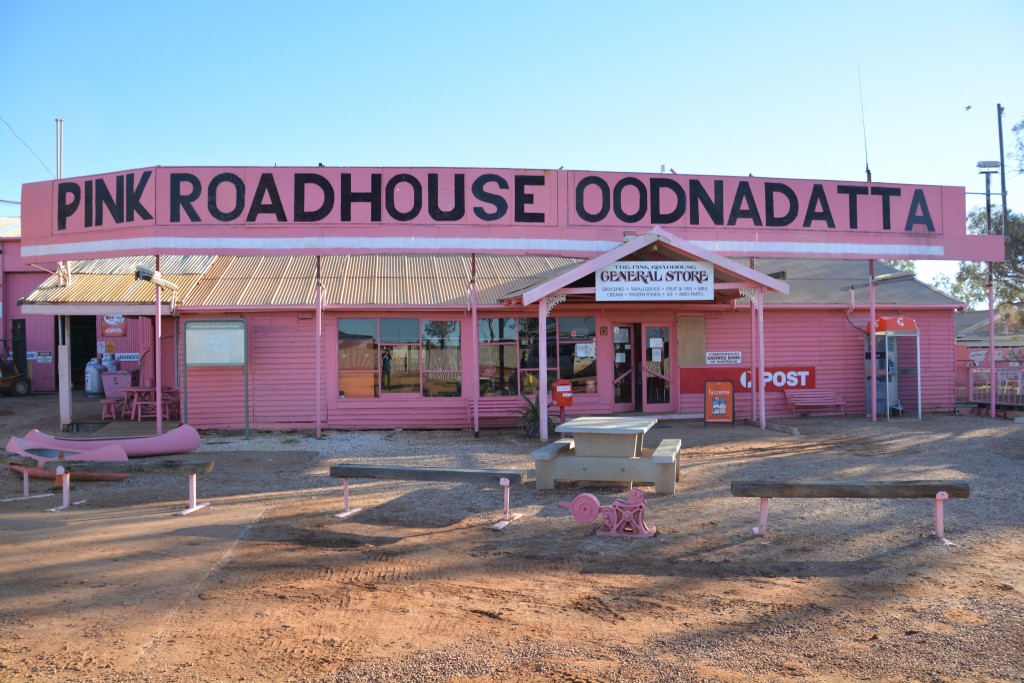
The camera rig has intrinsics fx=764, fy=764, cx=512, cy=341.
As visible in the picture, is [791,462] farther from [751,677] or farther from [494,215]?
[751,677]

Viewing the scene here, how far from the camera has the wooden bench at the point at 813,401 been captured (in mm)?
17844

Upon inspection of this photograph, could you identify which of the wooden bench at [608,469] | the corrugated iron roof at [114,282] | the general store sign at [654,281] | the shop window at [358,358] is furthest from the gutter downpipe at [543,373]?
the corrugated iron roof at [114,282]

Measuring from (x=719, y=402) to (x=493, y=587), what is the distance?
1108 centimetres

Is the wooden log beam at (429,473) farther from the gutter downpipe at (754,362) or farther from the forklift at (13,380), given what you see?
the forklift at (13,380)

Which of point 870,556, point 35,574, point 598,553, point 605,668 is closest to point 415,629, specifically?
point 605,668

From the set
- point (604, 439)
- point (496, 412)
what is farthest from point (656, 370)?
point (604, 439)

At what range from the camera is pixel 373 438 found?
1506 cm

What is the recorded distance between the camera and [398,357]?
16594mm

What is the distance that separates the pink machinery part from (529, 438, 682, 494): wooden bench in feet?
5.27

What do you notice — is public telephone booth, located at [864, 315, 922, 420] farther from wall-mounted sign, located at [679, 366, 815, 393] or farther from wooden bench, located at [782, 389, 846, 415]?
wall-mounted sign, located at [679, 366, 815, 393]

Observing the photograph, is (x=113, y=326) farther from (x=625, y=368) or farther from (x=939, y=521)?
(x=939, y=521)

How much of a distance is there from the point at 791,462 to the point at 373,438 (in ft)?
25.6

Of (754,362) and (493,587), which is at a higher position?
(754,362)

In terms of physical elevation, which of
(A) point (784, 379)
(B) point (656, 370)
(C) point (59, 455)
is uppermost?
Result: (B) point (656, 370)
